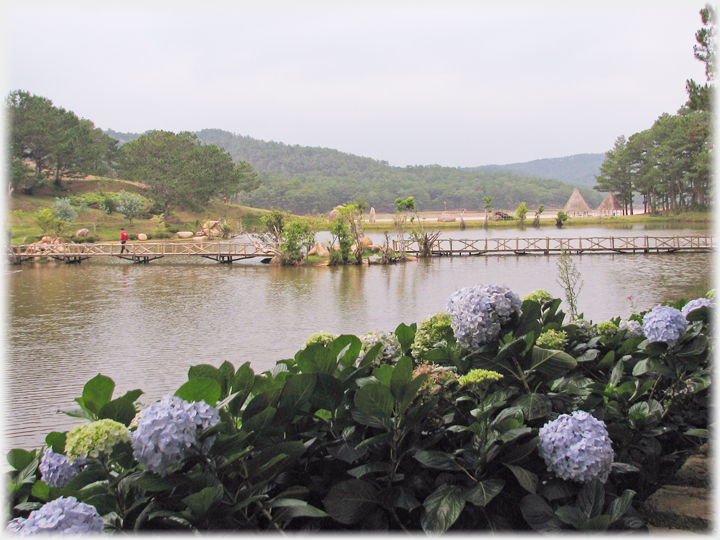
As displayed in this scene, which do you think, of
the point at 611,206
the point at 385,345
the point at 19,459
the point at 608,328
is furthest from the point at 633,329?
the point at 611,206

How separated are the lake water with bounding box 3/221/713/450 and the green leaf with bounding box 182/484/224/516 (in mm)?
3759

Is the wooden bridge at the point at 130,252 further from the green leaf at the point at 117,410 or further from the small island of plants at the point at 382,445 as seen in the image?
the green leaf at the point at 117,410

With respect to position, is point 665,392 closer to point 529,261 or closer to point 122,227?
point 529,261

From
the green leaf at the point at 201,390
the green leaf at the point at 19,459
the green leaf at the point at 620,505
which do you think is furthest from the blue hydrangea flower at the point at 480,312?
the green leaf at the point at 19,459

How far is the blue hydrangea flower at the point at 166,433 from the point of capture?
3.73 feet

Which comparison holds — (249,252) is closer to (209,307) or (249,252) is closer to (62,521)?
(209,307)

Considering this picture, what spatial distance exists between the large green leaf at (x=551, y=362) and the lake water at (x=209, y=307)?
13.2ft

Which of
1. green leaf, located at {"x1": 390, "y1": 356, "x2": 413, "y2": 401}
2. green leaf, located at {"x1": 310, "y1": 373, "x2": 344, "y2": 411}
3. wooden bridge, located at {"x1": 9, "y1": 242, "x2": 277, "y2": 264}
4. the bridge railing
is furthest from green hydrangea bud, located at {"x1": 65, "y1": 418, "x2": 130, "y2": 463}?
the bridge railing

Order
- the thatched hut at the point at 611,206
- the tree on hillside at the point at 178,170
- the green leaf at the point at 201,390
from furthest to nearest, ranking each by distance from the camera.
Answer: the thatched hut at the point at 611,206, the tree on hillside at the point at 178,170, the green leaf at the point at 201,390

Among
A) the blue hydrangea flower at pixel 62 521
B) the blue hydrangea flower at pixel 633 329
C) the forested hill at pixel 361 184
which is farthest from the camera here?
the forested hill at pixel 361 184

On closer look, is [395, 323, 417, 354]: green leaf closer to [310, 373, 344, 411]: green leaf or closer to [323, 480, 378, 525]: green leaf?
[310, 373, 344, 411]: green leaf

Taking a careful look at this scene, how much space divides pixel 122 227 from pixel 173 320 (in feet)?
76.6

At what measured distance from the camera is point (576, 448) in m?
1.40

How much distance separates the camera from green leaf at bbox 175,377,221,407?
4.14 ft
